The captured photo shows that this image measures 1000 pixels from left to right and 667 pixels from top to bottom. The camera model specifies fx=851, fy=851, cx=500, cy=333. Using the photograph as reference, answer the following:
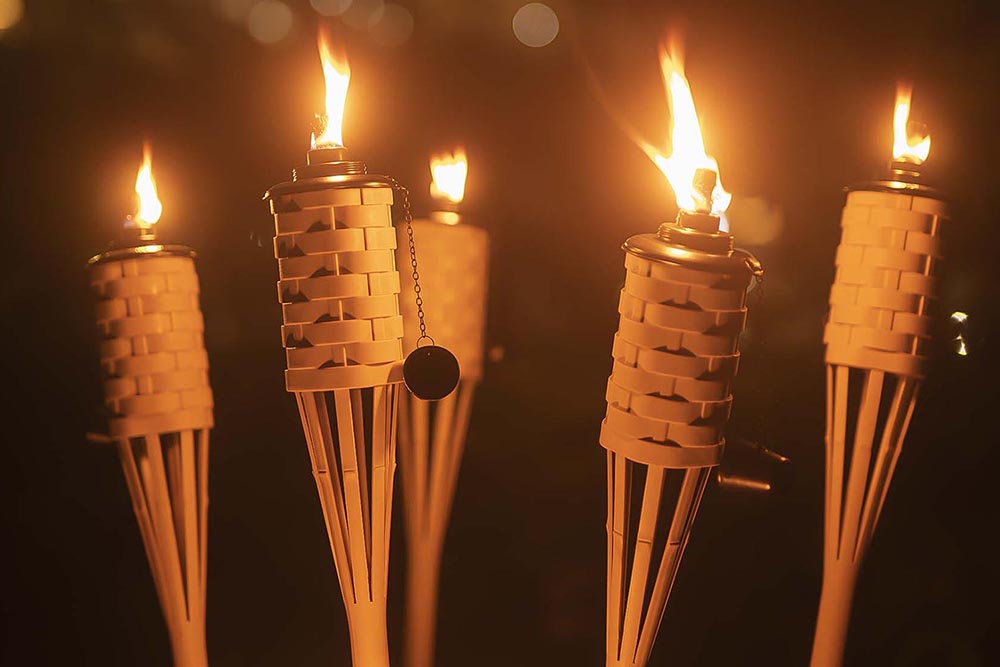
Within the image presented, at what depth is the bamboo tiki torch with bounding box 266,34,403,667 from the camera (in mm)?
941

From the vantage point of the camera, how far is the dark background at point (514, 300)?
3.78 ft

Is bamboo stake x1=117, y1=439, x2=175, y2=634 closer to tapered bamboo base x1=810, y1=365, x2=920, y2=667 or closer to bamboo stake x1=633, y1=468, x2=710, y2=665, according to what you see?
bamboo stake x1=633, y1=468, x2=710, y2=665

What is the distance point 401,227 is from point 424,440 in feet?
0.96

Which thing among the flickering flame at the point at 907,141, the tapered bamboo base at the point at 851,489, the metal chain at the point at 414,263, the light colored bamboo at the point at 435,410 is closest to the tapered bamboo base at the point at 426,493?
the light colored bamboo at the point at 435,410

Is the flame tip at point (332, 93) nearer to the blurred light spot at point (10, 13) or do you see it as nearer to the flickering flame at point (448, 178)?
the flickering flame at point (448, 178)

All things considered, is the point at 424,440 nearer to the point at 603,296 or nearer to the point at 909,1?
the point at 603,296

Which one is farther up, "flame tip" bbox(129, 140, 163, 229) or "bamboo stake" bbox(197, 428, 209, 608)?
"flame tip" bbox(129, 140, 163, 229)

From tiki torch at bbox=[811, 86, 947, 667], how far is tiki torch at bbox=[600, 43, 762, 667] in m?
0.16

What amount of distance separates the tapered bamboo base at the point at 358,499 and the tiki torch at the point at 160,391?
0.17m

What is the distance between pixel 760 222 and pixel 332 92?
1.95 ft

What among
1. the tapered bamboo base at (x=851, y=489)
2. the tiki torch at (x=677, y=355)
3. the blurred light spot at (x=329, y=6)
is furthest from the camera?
the blurred light spot at (x=329, y=6)

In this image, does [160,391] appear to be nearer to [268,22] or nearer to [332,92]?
[332,92]

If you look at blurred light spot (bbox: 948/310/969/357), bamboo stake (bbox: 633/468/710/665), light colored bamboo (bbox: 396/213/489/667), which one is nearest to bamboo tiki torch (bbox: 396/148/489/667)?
light colored bamboo (bbox: 396/213/489/667)

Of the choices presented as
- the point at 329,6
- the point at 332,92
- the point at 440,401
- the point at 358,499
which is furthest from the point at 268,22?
the point at 358,499
